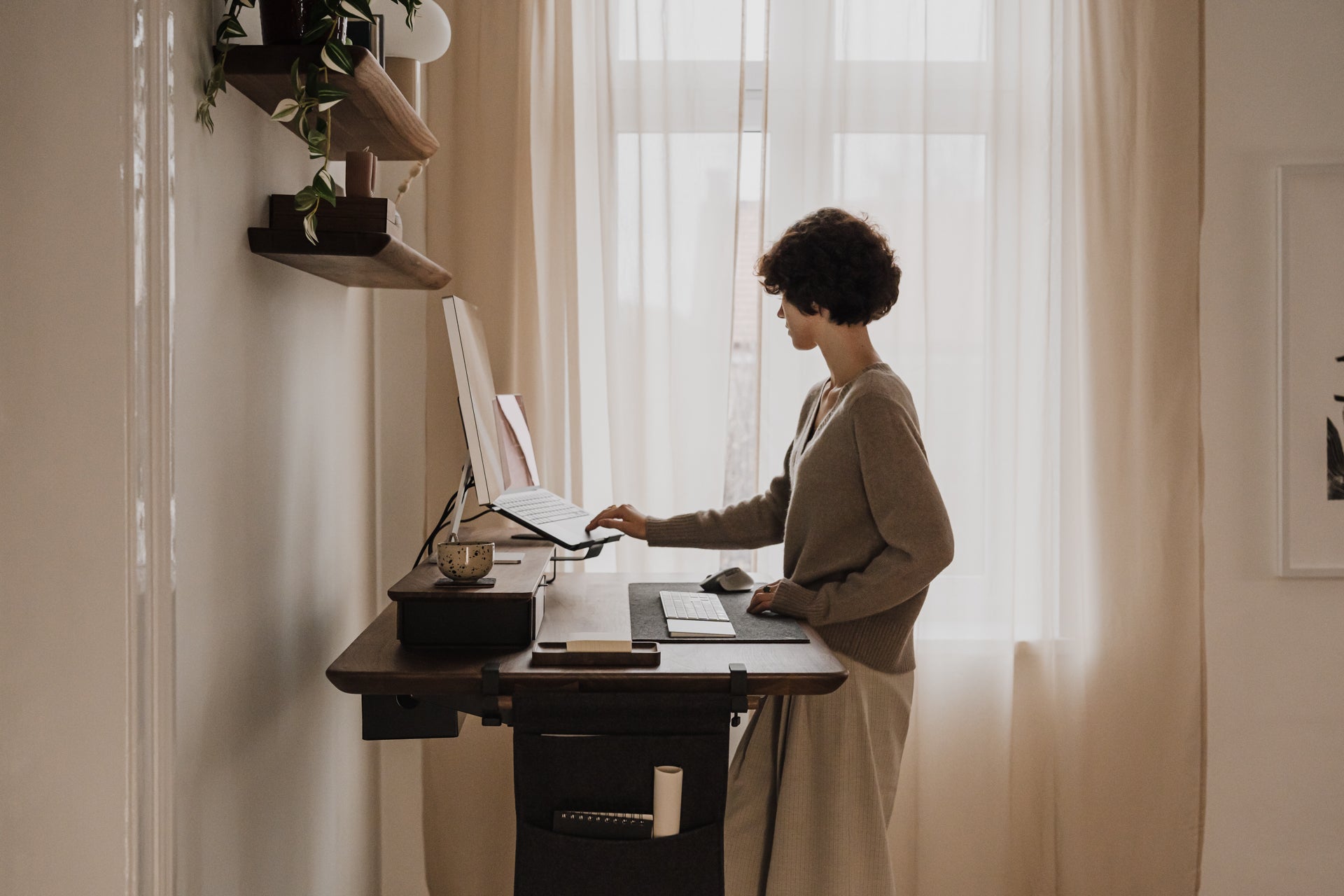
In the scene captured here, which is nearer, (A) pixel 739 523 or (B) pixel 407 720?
(B) pixel 407 720

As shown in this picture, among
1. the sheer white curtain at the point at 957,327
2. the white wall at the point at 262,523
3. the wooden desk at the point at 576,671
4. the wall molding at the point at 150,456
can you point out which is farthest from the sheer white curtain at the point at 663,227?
the wall molding at the point at 150,456

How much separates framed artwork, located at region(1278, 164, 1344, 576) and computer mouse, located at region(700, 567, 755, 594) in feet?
5.08

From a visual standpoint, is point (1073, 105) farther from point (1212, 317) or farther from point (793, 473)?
point (793, 473)

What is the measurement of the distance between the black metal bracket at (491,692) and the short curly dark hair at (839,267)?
0.90 meters

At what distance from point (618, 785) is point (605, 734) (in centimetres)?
8

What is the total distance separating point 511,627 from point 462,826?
3.67ft

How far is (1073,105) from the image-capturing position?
2229 mm

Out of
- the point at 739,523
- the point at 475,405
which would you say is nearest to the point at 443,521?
the point at 475,405

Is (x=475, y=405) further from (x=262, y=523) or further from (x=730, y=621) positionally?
(x=730, y=621)

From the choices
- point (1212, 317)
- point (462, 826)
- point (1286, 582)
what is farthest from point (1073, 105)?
point (462, 826)

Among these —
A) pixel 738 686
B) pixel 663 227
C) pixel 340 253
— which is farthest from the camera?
pixel 663 227

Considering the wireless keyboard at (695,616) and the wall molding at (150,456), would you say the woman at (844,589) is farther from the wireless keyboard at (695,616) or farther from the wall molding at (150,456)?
the wall molding at (150,456)

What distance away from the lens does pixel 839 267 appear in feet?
5.41

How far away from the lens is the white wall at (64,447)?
0.99 m
